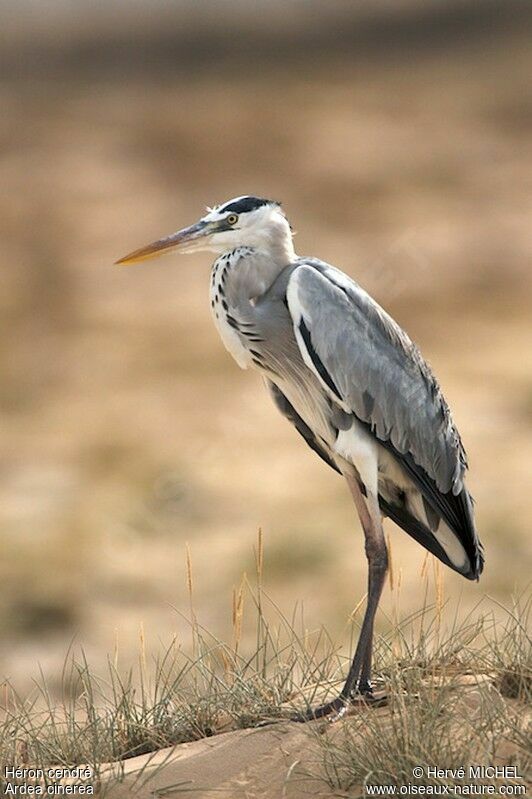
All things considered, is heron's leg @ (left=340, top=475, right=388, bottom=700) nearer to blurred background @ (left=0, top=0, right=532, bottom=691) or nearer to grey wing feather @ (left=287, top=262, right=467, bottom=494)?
grey wing feather @ (left=287, top=262, right=467, bottom=494)

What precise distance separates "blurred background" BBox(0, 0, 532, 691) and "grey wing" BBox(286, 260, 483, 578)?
7078 mm

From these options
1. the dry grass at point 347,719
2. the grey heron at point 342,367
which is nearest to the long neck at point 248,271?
the grey heron at point 342,367

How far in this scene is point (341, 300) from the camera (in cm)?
550

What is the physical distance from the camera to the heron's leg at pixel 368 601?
506 centimetres

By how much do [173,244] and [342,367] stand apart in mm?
738

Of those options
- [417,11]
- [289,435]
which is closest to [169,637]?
[289,435]

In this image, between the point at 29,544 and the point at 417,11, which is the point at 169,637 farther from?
the point at 417,11

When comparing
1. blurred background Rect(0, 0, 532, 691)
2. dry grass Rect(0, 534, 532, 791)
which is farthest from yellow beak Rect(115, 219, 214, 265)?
blurred background Rect(0, 0, 532, 691)

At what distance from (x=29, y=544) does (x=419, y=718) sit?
13.5 meters

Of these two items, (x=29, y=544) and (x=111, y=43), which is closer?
(x=29, y=544)

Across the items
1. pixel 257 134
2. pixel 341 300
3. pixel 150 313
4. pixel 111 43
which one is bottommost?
pixel 341 300

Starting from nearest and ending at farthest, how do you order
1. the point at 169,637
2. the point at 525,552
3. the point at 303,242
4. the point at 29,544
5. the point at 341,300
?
the point at 341,300, the point at 169,637, the point at 525,552, the point at 29,544, the point at 303,242

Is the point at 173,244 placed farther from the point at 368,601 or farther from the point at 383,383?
the point at 368,601

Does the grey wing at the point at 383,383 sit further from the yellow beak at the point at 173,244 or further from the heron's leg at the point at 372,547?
the yellow beak at the point at 173,244
